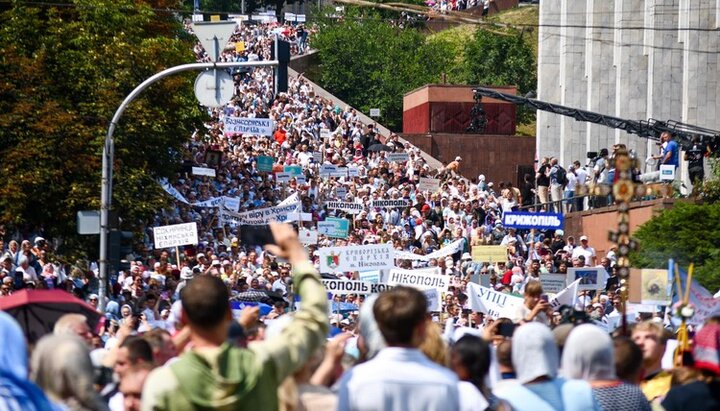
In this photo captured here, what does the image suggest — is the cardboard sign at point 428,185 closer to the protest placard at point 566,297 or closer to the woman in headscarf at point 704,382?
the protest placard at point 566,297

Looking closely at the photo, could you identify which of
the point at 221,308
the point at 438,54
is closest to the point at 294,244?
the point at 221,308

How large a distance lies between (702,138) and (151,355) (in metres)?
35.9

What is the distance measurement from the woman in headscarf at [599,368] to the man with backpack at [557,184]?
36095 mm

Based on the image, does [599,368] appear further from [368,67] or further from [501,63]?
[501,63]

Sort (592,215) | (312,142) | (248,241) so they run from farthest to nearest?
(312,142), (592,215), (248,241)

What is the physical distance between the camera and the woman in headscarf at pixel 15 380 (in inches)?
273

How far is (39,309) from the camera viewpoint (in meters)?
10.4

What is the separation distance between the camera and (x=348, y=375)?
24.7 feet

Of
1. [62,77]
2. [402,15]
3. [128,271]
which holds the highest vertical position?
[402,15]

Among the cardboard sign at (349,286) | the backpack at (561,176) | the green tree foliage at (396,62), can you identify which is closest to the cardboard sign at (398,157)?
the backpack at (561,176)

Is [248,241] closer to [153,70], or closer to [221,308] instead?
[153,70]

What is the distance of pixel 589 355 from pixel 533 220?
24.1 m

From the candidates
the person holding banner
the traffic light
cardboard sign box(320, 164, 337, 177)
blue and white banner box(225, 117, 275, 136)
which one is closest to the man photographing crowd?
the person holding banner

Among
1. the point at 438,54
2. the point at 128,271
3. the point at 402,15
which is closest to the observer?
the point at 128,271
